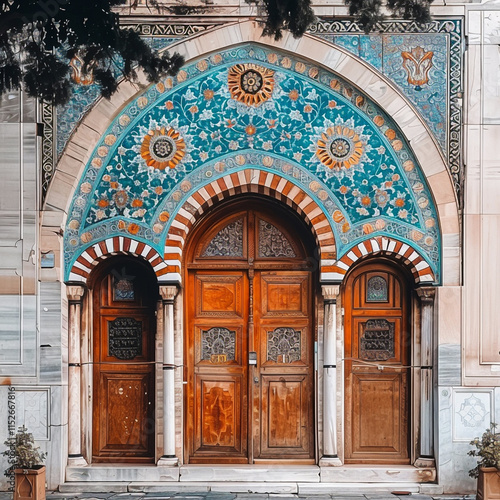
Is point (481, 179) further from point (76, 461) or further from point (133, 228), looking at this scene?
point (76, 461)

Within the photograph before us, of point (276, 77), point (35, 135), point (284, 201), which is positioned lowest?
point (284, 201)

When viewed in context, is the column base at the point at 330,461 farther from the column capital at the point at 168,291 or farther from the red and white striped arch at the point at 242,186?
the column capital at the point at 168,291

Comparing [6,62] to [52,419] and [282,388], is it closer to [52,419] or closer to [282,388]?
[52,419]

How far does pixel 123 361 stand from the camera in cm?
1055

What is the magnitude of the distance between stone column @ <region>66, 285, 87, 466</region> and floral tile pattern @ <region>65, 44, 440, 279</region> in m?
0.34

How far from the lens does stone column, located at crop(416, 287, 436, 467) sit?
10156mm

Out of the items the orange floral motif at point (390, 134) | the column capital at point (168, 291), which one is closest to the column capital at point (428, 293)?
the orange floral motif at point (390, 134)

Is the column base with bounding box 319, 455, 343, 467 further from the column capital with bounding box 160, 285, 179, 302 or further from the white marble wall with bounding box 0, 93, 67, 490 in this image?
the white marble wall with bounding box 0, 93, 67, 490

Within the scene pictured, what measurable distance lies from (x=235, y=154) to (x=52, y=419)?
11.1 ft

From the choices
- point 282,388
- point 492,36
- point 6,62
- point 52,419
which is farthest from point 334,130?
point 52,419

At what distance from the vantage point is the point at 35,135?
10141 millimetres

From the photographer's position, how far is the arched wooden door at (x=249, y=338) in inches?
415

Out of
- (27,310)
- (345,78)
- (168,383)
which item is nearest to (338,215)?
(345,78)

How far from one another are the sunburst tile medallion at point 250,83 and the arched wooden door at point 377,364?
214cm
